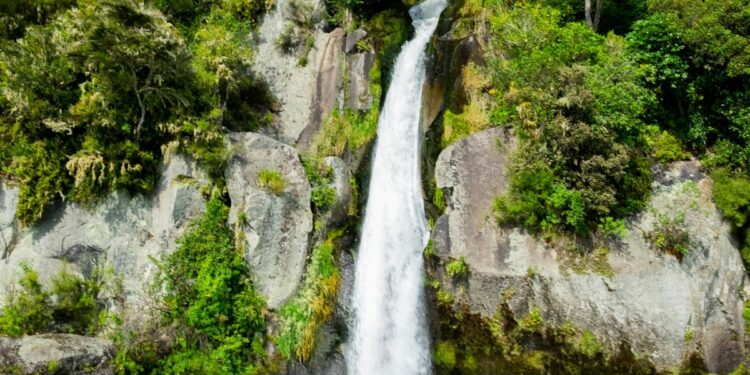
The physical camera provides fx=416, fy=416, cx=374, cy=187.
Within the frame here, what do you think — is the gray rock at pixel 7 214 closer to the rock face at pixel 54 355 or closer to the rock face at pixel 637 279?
the rock face at pixel 54 355

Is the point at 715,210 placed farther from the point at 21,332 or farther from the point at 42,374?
the point at 21,332

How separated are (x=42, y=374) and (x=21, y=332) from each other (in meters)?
1.81

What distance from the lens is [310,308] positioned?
10.1m

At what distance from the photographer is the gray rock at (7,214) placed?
10445 millimetres

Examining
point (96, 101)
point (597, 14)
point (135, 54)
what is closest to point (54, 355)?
point (96, 101)

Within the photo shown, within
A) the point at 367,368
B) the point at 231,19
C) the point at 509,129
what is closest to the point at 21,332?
the point at 367,368

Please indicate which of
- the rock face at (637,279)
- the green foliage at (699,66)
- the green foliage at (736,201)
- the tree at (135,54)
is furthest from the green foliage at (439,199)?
the tree at (135,54)

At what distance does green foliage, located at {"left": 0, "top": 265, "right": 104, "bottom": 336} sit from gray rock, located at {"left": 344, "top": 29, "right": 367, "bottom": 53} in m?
10.5

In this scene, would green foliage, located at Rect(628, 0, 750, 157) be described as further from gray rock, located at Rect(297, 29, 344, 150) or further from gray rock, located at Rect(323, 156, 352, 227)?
gray rock, located at Rect(297, 29, 344, 150)

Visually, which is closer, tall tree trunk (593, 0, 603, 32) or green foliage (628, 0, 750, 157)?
green foliage (628, 0, 750, 157)

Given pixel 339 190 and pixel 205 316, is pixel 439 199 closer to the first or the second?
pixel 339 190

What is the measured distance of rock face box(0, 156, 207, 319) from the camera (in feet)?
34.4

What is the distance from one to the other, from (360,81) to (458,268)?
24.4 ft

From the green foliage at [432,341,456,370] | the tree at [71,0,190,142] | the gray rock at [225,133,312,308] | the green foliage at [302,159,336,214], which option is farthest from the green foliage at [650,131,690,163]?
the tree at [71,0,190,142]
